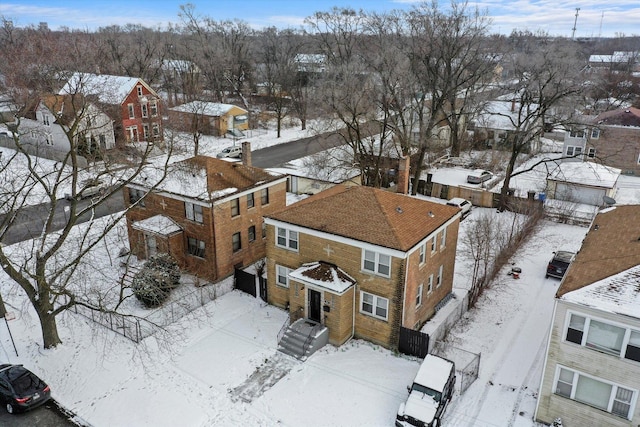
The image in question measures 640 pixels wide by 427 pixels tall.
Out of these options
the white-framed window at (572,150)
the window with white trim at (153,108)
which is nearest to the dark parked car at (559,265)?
the white-framed window at (572,150)

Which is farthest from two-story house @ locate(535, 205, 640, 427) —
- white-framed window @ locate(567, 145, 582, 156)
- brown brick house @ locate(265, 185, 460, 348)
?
white-framed window @ locate(567, 145, 582, 156)

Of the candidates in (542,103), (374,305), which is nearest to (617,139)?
(542,103)

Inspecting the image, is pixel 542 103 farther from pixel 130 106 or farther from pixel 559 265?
pixel 130 106

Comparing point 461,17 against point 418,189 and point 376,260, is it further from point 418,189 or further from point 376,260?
point 376,260

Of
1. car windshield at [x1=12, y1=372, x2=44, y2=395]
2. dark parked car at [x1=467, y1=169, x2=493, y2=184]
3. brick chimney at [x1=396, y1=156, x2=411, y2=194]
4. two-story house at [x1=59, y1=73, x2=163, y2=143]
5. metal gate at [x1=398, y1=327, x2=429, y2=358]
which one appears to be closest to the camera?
car windshield at [x1=12, y1=372, x2=44, y2=395]

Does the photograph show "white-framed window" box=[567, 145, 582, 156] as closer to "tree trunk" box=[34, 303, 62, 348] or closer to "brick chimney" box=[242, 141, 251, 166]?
"brick chimney" box=[242, 141, 251, 166]

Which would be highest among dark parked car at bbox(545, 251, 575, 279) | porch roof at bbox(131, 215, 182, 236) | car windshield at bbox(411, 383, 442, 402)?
porch roof at bbox(131, 215, 182, 236)
